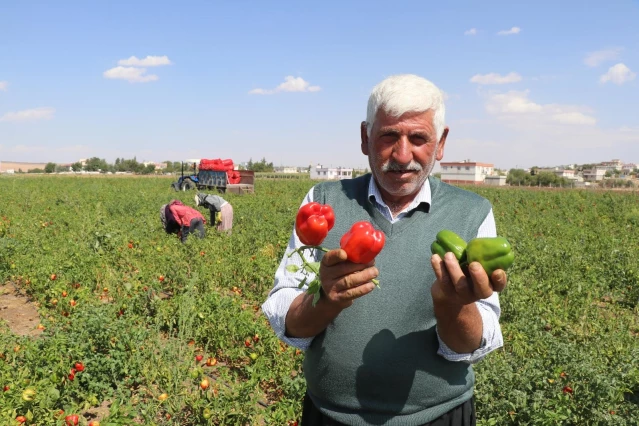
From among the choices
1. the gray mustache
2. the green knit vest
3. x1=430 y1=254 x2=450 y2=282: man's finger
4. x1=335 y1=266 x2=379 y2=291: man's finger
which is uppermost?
the gray mustache

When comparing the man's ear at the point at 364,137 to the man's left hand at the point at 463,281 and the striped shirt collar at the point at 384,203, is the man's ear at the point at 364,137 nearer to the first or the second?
the striped shirt collar at the point at 384,203

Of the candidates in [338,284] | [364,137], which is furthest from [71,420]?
[364,137]

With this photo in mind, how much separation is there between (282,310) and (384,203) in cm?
61

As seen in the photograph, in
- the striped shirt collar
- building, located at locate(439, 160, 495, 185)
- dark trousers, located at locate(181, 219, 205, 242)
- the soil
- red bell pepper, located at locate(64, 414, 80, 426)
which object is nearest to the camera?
the striped shirt collar

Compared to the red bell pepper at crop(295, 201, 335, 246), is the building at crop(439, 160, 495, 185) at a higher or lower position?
higher

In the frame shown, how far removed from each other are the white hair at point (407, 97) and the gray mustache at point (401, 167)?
0.54 ft

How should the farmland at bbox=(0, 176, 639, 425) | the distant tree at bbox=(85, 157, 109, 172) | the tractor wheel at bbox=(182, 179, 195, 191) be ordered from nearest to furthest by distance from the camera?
the farmland at bbox=(0, 176, 639, 425)
the tractor wheel at bbox=(182, 179, 195, 191)
the distant tree at bbox=(85, 157, 109, 172)

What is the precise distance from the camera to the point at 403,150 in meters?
1.83

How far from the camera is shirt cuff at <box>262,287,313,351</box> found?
1823 mm

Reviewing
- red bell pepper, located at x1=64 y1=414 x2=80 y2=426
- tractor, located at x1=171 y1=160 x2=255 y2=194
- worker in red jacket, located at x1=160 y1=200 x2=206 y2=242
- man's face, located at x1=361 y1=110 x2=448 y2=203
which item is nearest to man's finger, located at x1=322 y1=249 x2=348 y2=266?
man's face, located at x1=361 y1=110 x2=448 y2=203

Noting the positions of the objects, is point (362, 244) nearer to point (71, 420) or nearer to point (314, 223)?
point (314, 223)

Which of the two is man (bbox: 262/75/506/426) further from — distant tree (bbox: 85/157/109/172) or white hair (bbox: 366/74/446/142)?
distant tree (bbox: 85/157/109/172)

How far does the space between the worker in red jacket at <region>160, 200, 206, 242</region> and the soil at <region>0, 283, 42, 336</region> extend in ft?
9.23

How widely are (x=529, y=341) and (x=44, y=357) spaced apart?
14.4ft
